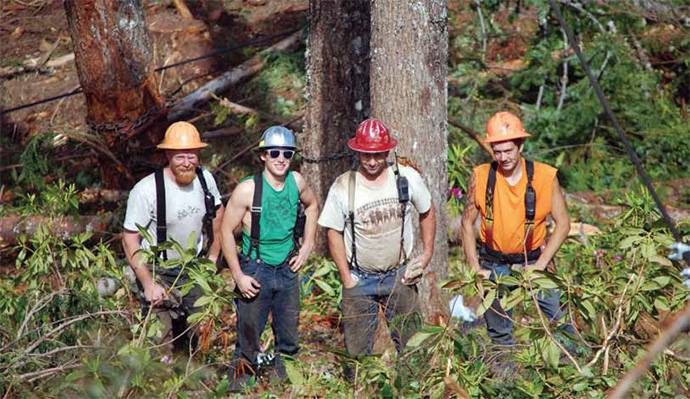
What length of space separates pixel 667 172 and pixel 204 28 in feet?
22.2

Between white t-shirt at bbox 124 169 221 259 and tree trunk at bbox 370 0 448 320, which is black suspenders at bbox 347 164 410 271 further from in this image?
tree trunk at bbox 370 0 448 320

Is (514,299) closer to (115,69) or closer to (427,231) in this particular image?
(427,231)

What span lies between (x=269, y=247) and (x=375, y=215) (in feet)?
2.46

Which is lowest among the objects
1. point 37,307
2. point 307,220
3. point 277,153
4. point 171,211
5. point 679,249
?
point 37,307

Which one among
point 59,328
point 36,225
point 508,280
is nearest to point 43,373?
point 59,328

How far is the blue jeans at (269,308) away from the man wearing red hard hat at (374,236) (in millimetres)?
418

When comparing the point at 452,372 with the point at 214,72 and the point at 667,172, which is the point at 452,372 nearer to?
the point at 667,172

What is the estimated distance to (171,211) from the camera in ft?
20.4

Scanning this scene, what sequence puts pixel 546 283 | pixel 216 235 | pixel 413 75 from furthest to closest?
pixel 413 75 → pixel 216 235 → pixel 546 283

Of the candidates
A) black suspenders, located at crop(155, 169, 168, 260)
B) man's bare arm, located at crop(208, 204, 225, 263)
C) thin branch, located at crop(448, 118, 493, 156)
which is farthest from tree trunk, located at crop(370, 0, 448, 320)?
thin branch, located at crop(448, 118, 493, 156)

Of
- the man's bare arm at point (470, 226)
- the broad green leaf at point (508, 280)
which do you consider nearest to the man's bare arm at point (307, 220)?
the man's bare arm at point (470, 226)

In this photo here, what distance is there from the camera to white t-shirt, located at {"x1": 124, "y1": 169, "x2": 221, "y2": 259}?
616 cm

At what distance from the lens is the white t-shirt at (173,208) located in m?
6.16

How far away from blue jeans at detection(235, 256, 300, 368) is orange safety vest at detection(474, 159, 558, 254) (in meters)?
1.35
